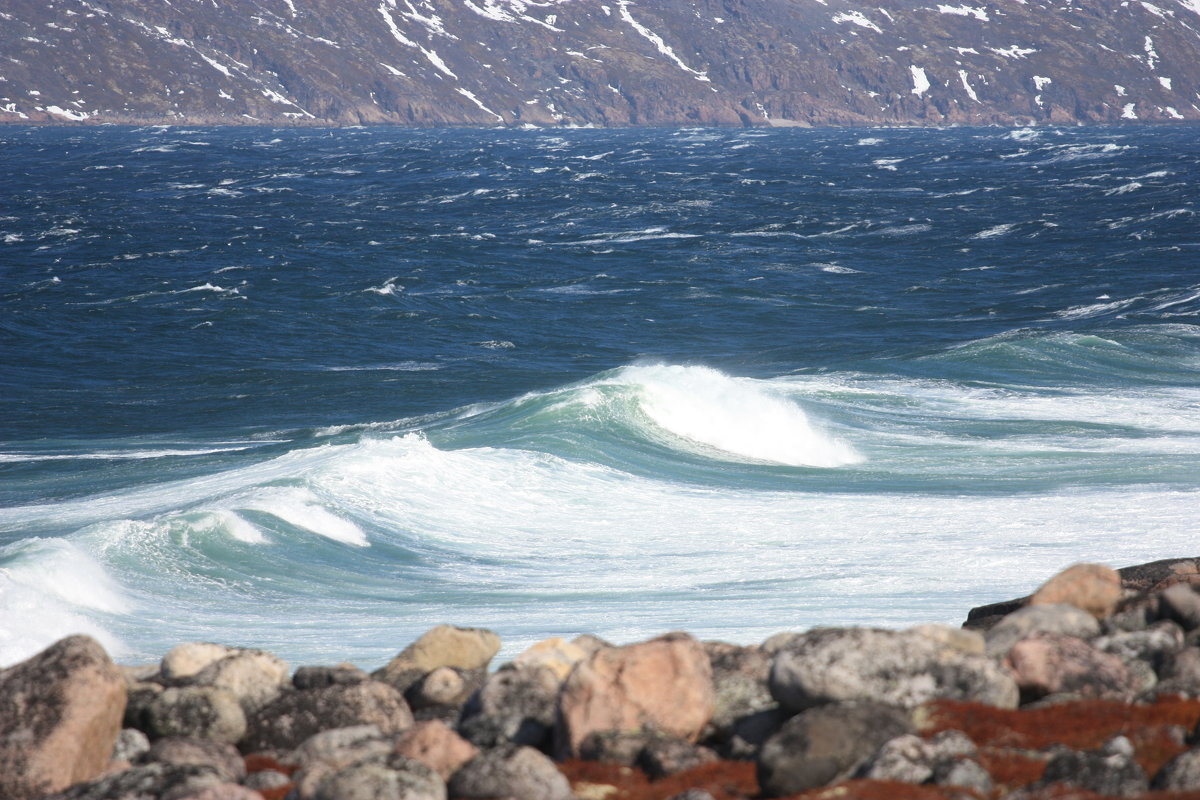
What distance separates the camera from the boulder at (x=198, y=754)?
27.4 feet

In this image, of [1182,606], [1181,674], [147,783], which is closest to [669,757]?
[147,783]

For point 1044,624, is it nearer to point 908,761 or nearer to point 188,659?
point 908,761

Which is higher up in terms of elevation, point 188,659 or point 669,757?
point 188,659

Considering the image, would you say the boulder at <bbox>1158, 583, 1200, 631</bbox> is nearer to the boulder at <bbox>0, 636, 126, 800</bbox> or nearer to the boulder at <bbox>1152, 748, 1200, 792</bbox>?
the boulder at <bbox>1152, 748, 1200, 792</bbox>

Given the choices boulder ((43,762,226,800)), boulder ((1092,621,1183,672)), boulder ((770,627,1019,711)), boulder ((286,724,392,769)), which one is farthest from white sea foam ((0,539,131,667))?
boulder ((1092,621,1183,672))

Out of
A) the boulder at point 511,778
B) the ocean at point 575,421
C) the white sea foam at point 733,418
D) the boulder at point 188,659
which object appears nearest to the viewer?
the boulder at point 511,778

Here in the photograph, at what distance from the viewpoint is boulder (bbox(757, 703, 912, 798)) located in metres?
7.30

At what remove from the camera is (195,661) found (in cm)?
1043

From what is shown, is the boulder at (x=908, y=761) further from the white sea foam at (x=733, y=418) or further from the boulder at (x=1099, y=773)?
the white sea foam at (x=733, y=418)

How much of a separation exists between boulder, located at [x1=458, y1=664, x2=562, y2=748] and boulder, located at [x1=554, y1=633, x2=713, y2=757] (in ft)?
1.19

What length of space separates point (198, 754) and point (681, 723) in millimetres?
3296

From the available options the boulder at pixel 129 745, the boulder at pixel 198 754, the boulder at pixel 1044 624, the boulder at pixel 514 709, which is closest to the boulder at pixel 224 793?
the boulder at pixel 198 754

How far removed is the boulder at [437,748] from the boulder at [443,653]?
2.37 m

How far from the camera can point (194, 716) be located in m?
9.10
